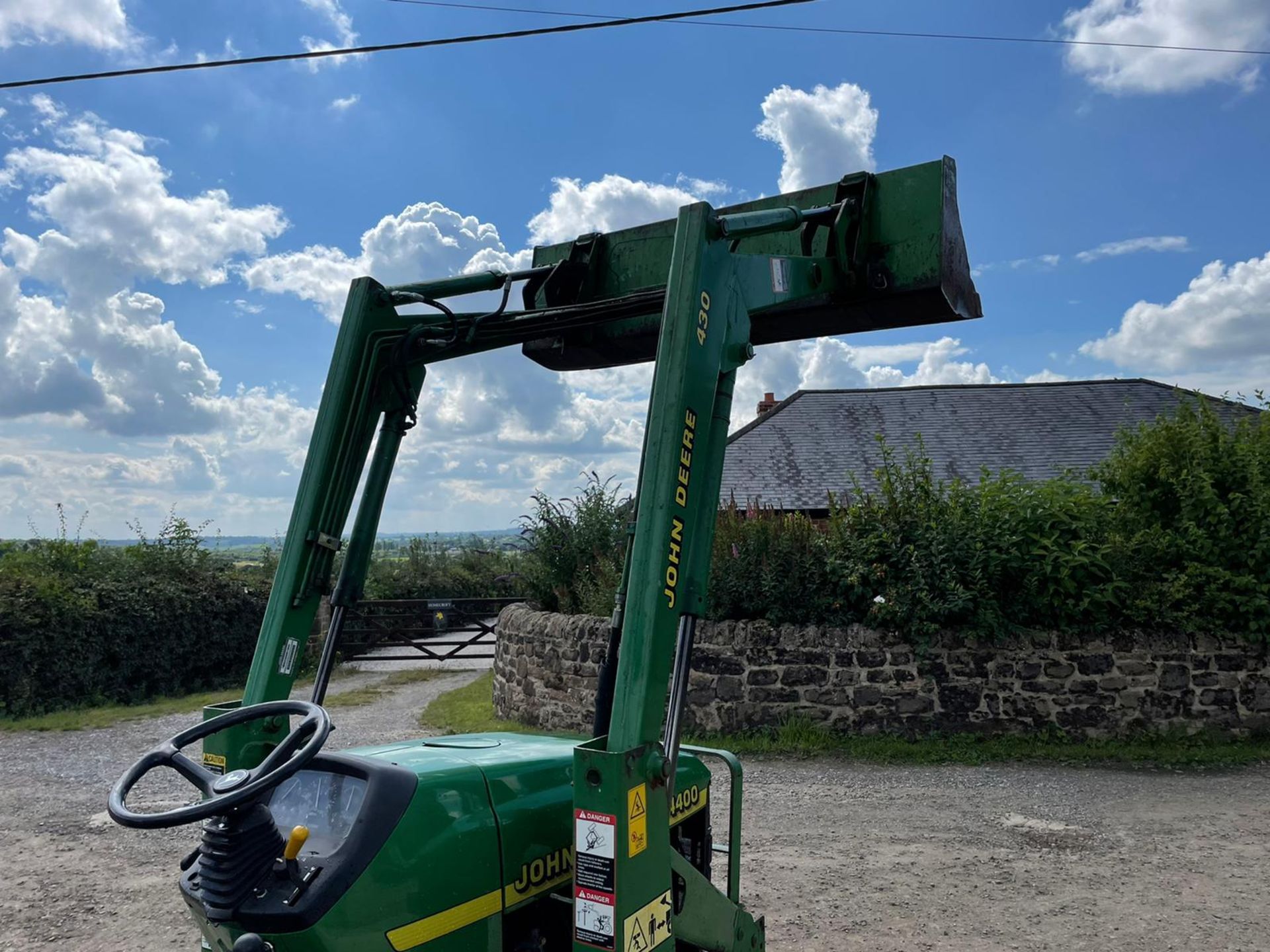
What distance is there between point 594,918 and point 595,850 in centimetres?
17

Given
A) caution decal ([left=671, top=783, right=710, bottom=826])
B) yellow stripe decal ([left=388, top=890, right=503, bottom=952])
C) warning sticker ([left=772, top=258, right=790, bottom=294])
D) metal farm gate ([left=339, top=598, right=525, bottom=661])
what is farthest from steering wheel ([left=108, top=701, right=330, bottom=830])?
metal farm gate ([left=339, top=598, right=525, bottom=661])

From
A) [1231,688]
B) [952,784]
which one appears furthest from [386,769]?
[1231,688]

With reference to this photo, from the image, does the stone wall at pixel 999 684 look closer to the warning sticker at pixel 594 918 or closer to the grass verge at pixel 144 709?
the grass verge at pixel 144 709

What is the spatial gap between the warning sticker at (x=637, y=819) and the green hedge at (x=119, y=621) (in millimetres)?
13253

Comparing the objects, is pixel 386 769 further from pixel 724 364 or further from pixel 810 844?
pixel 810 844

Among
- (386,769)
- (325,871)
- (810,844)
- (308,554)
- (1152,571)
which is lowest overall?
(810,844)

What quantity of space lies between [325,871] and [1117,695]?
884cm

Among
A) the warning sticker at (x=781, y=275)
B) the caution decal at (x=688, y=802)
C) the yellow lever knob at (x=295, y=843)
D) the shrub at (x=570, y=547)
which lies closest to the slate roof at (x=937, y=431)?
the shrub at (x=570, y=547)

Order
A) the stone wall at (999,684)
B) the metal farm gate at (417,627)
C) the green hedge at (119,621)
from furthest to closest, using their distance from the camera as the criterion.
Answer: the metal farm gate at (417,627)
the green hedge at (119,621)
the stone wall at (999,684)

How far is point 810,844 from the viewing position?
254 inches

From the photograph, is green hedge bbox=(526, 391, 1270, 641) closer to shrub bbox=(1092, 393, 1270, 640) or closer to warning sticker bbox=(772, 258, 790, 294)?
shrub bbox=(1092, 393, 1270, 640)

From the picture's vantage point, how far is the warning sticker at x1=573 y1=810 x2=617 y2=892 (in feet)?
7.65

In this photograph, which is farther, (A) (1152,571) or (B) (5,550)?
(B) (5,550)

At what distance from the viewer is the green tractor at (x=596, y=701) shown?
2.29 metres
